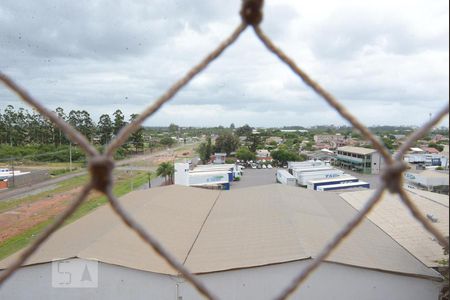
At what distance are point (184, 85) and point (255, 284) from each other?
3.59 m

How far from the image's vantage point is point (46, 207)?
9516 millimetres

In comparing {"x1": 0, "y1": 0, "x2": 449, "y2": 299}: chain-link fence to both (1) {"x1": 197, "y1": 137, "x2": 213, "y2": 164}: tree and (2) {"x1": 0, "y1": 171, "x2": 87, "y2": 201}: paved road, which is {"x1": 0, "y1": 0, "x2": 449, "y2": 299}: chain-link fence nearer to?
(2) {"x1": 0, "y1": 171, "x2": 87, "y2": 201}: paved road

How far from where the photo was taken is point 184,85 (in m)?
0.57

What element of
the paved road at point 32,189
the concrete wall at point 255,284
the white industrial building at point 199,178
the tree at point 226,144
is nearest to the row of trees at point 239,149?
the tree at point 226,144

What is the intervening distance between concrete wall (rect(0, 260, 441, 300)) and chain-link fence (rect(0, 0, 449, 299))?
3342 mm

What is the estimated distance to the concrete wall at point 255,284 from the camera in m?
3.69

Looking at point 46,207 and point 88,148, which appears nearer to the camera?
point 88,148

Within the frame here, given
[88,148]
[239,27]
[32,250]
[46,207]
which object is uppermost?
[239,27]

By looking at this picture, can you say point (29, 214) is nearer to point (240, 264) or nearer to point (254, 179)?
point (240, 264)

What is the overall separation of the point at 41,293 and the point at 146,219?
1.85 meters

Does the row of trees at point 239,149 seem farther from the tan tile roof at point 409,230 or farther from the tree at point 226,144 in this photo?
the tan tile roof at point 409,230

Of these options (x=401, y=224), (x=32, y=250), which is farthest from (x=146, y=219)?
(x=32, y=250)

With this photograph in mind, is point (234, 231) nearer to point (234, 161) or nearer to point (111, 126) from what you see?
point (111, 126)

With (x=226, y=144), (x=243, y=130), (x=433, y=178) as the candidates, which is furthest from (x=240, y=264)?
(x=243, y=130)
